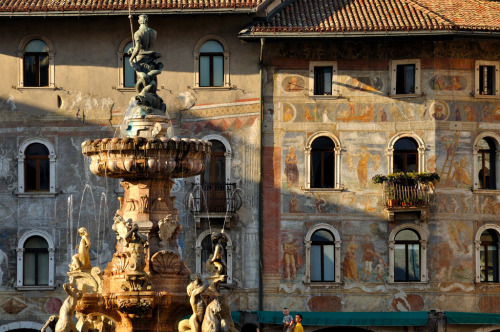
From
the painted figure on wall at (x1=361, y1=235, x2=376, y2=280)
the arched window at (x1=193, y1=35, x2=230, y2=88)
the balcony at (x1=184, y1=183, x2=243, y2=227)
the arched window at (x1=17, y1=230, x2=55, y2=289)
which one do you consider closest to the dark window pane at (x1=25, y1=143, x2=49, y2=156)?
the arched window at (x1=17, y1=230, x2=55, y2=289)

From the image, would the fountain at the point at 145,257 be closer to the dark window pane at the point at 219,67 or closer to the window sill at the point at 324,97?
the dark window pane at the point at 219,67

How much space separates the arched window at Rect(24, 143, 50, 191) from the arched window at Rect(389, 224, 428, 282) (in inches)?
402

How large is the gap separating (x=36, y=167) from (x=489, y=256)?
1349 cm

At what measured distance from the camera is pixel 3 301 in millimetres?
46062

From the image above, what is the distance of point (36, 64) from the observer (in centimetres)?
4691

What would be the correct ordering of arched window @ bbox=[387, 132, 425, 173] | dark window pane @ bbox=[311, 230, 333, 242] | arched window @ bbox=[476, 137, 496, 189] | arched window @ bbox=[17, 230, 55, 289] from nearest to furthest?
arched window @ bbox=[17, 230, 55, 289], dark window pane @ bbox=[311, 230, 333, 242], arched window @ bbox=[387, 132, 425, 173], arched window @ bbox=[476, 137, 496, 189]

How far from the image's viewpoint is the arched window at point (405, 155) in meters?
46.6

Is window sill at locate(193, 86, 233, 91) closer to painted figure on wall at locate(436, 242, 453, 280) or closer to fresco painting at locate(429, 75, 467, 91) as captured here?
fresco painting at locate(429, 75, 467, 91)

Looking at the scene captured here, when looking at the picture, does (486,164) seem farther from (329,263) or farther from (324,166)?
(329,263)

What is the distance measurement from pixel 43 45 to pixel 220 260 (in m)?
19.0

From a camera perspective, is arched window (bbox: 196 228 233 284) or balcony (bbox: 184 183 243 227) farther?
arched window (bbox: 196 228 233 284)

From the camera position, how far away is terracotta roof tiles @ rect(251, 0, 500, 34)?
45.6 m

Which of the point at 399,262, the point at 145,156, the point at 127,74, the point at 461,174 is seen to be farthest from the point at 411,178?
the point at 145,156

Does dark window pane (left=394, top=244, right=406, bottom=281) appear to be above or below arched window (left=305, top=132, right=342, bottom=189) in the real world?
below
